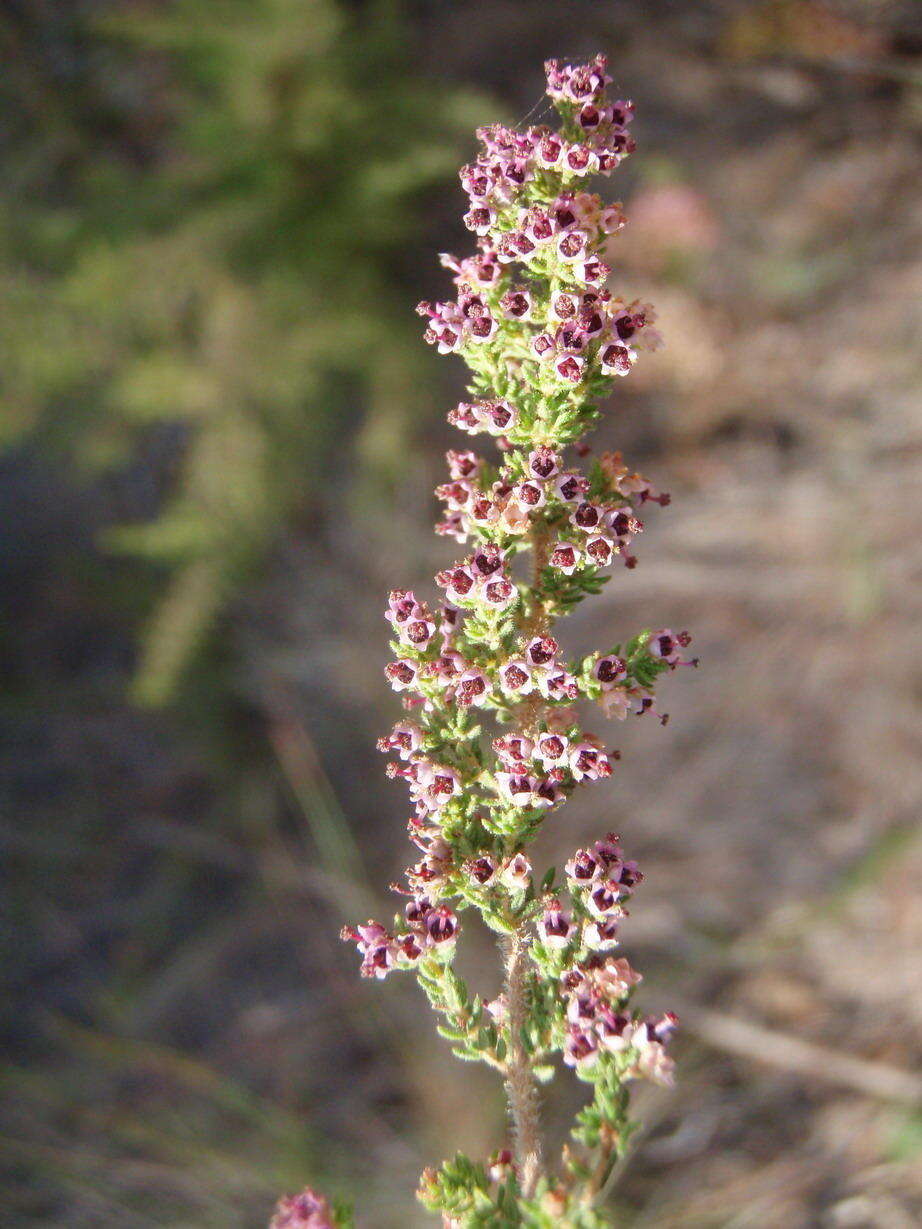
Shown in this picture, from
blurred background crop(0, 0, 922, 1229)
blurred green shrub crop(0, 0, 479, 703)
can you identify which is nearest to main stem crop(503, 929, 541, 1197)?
blurred background crop(0, 0, 922, 1229)

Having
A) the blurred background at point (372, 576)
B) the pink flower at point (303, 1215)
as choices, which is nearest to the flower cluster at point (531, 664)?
the pink flower at point (303, 1215)

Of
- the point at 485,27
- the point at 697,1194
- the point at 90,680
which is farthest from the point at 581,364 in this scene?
the point at 90,680

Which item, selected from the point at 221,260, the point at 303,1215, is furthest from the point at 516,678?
the point at 221,260

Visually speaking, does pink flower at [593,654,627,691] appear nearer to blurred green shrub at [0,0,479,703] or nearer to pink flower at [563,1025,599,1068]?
pink flower at [563,1025,599,1068]

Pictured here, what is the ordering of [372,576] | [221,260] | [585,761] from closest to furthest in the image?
[585,761] → [221,260] → [372,576]

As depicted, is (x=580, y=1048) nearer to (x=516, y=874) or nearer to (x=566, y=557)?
(x=516, y=874)

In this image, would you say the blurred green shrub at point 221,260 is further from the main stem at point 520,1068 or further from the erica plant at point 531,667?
the main stem at point 520,1068

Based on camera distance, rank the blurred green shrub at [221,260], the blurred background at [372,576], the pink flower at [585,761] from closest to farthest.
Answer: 1. the pink flower at [585,761]
2. the blurred background at [372,576]
3. the blurred green shrub at [221,260]
